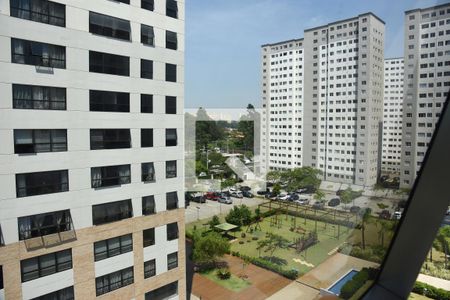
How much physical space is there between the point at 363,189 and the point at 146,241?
1.65m

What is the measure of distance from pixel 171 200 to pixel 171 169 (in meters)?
0.25

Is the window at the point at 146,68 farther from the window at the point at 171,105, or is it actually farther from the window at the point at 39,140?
the window at the point at 39,140

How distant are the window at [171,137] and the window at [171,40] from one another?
601 millimetres

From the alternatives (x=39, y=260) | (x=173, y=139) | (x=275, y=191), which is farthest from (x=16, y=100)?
(x=275, y=191)

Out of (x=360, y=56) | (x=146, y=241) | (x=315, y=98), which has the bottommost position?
(x=146, y=241)

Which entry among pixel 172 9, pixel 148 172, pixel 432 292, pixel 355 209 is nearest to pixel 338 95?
pixel 355 209

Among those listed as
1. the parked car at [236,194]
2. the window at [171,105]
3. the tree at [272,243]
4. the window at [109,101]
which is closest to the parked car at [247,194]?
the parked car at [236,194]

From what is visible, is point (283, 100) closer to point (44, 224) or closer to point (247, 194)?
point (44, 224)

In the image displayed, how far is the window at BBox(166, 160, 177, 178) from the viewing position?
2365 millimetres

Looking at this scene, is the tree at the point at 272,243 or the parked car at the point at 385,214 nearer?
the parked car at the point at 385,214

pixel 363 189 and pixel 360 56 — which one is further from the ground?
pixel 360 56

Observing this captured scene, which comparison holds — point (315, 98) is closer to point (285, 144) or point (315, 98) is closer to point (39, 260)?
point (285, 144)

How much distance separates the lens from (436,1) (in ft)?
3.14

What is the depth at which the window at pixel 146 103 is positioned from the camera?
2.12 m
